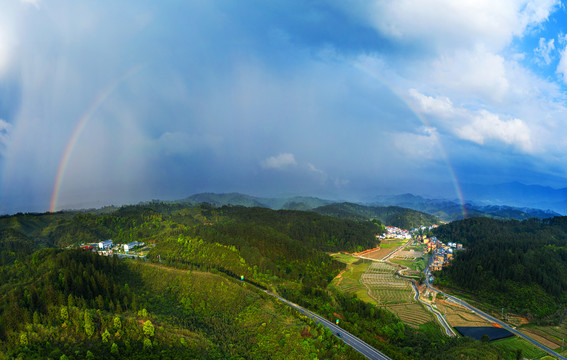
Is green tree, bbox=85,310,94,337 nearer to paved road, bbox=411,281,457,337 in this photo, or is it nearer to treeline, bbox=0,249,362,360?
treeline, bbox=0,249,362,360

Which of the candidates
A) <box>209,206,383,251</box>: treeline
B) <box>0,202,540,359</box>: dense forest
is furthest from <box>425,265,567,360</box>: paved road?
<box>209,206,383,251</box>: treeline

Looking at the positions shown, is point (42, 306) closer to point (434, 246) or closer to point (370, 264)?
point (370, 264)

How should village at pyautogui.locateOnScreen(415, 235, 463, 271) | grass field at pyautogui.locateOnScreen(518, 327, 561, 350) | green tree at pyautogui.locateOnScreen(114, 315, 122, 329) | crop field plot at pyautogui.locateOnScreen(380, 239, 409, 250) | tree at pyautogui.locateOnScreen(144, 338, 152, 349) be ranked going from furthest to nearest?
1. crop field plot at pyautogui.locateOnScreen(380, 239, 409, 250)
2. village at pyautogui.locateOnScreen(415, 235, 463, 271)
3. grass field at pyautogui.locateOnScreen(518, 327, 561, 350)
4. green tree at pyautogui.locateOnScreen(114, 315, 122, 329)
5. tree at pyautogui.locateOnScreen(144, 338, 152, 349)

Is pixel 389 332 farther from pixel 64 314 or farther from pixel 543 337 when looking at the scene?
pixel 64 314

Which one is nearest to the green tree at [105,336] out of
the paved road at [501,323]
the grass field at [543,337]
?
the paved road at [501,323]

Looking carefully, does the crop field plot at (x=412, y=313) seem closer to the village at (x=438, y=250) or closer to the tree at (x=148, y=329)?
the village at (x=438, y=250)

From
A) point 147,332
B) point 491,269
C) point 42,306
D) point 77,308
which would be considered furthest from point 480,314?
point 42,306
